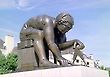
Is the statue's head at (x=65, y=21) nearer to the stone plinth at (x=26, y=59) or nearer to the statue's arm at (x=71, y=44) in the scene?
the statue's arm at (x=71, y=44)

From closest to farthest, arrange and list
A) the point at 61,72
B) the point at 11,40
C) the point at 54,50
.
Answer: the point at 61,72
the point at 54,50
the point at 11,40

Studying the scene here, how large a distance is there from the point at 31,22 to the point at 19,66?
43.5 inches

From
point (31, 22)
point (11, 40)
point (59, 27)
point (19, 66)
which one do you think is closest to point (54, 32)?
point (59, 27)

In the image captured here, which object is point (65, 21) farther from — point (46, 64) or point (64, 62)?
point (46, 64)

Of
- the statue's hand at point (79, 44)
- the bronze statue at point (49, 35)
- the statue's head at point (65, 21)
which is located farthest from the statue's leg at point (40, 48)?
the statue's hand at point (79, 44)

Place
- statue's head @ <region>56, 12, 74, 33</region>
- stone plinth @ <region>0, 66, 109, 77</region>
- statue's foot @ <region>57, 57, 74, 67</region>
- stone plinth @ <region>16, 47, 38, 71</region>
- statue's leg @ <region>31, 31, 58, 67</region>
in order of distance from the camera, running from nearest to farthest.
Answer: stone plinth @ <region>0, 66, 109, 77</region> < statue's foot @ <region>57, 57, 74, 67</region> < statue's leg @ <region>31, 31, 58, 67</region> < statue's head @ <region>56, 12, 74, 33</region> < stone plinth @ <region>16, 47, 38, 71</region>

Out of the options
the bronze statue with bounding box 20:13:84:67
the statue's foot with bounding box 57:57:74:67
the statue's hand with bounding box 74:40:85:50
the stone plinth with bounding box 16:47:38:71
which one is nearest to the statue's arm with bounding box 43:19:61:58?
the bronze statue with bounding box 20:13:84:67

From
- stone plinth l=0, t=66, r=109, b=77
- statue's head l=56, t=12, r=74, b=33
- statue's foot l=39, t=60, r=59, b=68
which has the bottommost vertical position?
stone plinth l=0, t=66, r=109, b=77

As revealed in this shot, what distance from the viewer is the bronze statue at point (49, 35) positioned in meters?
7.59

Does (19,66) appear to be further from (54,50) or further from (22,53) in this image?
(54,50)

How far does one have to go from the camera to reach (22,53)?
8297 mm

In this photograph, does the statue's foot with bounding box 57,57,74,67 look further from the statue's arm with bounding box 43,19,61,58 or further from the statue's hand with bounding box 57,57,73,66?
the statue's arm with bounding box 43,19,61,58

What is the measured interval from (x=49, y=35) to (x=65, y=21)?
48cm

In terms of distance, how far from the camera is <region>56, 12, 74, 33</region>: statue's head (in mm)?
7656
